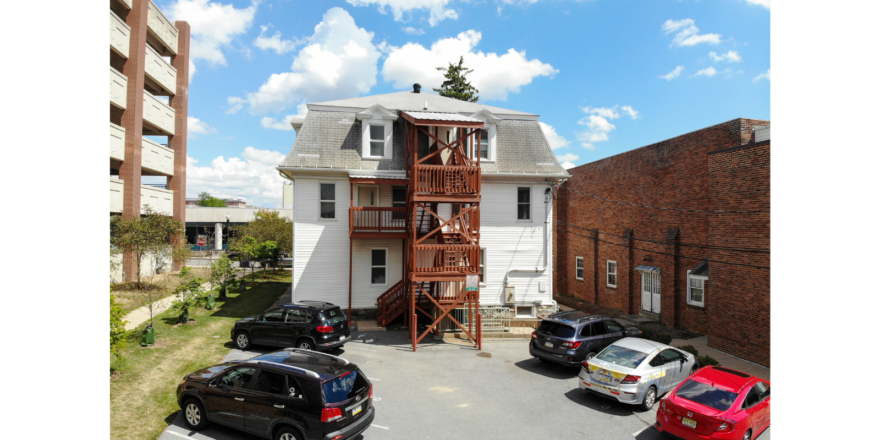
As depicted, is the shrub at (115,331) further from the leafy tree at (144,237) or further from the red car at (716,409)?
the leafy tree at (144,237)

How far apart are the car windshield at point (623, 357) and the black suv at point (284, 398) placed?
19.8ft

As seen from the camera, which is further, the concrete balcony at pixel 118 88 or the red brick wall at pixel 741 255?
the concrete balcony at pixel 118 88

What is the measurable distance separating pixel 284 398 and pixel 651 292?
18553 mm

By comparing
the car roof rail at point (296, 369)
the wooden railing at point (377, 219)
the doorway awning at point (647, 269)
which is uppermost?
the wooden railing at point (377, 219)

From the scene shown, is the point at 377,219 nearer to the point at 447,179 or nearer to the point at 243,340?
the point at 447,179

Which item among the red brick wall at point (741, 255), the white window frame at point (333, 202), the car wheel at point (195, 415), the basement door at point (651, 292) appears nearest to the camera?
the car wheel at point (195, 415)

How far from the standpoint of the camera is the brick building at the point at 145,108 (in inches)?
947

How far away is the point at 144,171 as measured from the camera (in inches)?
1137

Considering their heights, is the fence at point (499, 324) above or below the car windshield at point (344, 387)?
below

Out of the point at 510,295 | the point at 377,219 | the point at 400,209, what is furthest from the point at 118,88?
the point at 510,295

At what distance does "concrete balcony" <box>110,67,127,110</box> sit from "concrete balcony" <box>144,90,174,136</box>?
2530 millimetres

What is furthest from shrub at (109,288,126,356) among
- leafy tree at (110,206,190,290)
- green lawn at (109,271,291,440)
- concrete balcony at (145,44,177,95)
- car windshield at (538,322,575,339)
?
concrete balcony at (145,44,177,95)

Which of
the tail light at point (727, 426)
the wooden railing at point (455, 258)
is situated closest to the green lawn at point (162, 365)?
the wooden railing at point (455, 258)
